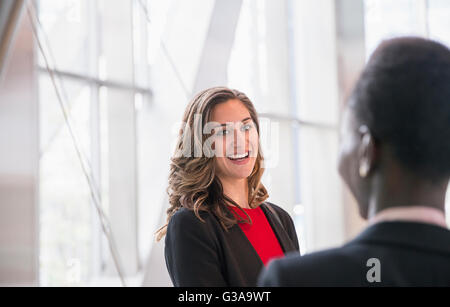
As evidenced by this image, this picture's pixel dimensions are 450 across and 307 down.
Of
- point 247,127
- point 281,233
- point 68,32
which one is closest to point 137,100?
point 68,32

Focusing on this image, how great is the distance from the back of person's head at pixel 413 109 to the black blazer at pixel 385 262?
2.9 inches

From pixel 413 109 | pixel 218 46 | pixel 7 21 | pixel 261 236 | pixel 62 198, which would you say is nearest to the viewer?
pixel 413 109

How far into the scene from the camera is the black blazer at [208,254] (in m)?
1.24

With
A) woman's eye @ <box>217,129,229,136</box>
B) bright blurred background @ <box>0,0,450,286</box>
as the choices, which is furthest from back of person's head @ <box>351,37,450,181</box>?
bright blurred background @ <box>0,0,450,286</box>

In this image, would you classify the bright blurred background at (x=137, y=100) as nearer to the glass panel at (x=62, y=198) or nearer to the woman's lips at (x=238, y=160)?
the glass panel at (x=62, y=198)

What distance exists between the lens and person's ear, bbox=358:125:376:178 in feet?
2.16

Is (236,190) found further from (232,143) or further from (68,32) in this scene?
(68,32)

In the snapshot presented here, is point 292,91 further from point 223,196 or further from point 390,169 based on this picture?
point 390,169

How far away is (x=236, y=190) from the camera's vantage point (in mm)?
1493

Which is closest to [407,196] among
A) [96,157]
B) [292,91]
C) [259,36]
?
[96,157]

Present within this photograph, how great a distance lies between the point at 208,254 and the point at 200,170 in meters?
0.26

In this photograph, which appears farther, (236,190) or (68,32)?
(68,32)

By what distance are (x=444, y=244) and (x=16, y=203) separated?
183 cm

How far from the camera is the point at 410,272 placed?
0.64 m
